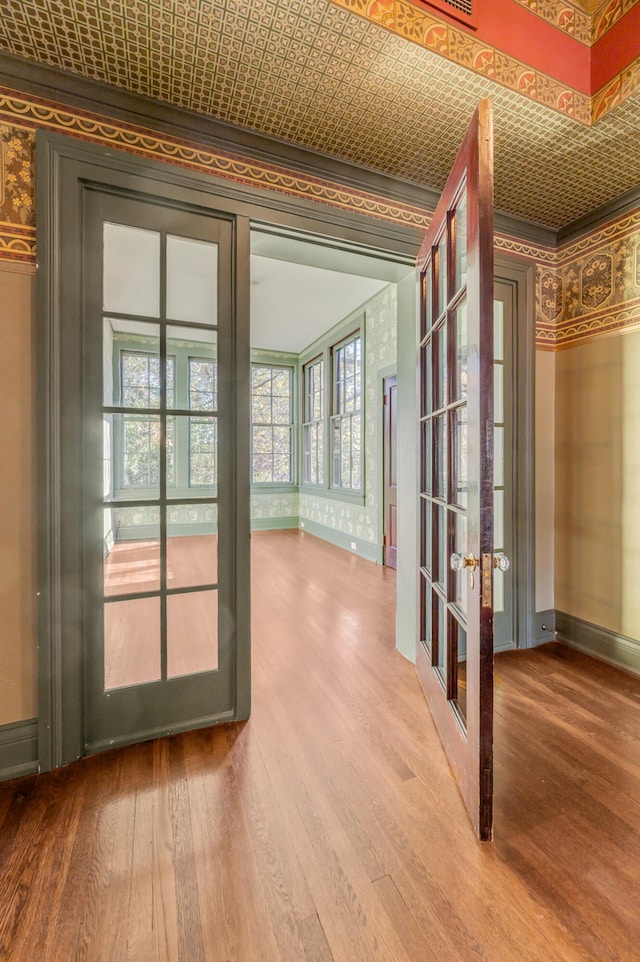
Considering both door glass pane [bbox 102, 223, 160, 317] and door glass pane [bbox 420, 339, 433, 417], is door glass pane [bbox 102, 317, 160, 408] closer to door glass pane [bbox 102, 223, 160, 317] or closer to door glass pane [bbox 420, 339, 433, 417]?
door glass pane [bbox 102, 223, 160, 317]

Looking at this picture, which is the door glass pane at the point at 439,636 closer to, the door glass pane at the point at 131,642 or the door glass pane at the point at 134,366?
the door glass pane at the point at 131,642

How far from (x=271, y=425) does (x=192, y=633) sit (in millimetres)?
6126

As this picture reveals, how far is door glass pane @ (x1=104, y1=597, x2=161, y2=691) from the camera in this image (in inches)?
74.1

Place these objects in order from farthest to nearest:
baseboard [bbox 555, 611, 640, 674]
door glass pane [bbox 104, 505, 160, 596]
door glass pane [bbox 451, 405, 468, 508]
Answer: baseboard [bbox 555, 611, 640, 674] → door glass pane [bbox 104, 505, 160, 596] → door glass pane [bbox 451, 405, 468, 508]

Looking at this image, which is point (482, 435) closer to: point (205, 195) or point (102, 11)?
point (205, 195)

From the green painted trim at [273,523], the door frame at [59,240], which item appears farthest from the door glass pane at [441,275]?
the green painted trim at [273,523]

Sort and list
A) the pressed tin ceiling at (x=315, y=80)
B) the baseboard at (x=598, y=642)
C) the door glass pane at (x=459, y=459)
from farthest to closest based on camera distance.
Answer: the baseboard at (x=598, y=642)
the door glass pane at (x=459, y=459)
the pressed tin ceiling at (x=315, y=80)

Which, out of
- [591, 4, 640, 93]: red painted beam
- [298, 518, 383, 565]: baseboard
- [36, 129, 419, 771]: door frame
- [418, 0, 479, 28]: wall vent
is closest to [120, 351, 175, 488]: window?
[36, 129, 419, 771]: door frame

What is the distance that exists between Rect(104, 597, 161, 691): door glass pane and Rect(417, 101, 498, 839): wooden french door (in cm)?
131

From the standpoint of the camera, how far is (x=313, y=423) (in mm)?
7496

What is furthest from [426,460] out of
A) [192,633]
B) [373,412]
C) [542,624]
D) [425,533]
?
[373,412]

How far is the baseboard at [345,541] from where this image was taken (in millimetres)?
5477

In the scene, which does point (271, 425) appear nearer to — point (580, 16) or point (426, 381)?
point (426, 381)

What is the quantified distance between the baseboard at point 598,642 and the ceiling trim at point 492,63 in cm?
280
